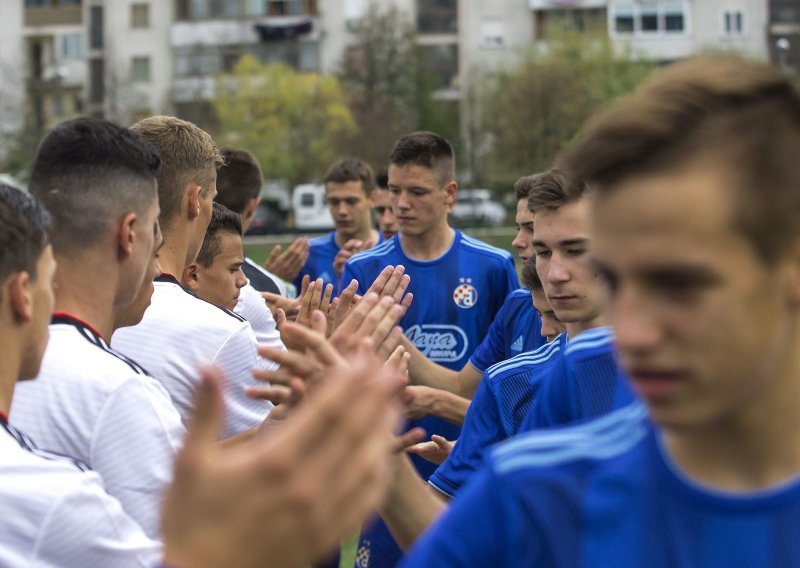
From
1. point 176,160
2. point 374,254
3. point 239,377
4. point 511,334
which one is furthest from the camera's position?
point 374,254

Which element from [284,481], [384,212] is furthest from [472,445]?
[384,212]

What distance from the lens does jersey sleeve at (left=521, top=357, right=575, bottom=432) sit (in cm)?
265

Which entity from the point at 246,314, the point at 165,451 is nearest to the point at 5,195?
the point at 165,451

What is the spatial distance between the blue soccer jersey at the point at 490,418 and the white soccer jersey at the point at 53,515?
133 cm

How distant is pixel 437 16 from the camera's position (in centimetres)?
6731

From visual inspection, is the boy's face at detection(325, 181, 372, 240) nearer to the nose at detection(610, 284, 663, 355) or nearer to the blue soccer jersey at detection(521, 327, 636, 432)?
the blue soccer jersey at detection(521, 327, 636, 432)

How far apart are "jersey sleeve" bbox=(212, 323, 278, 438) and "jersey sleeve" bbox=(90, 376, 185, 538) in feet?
3.65

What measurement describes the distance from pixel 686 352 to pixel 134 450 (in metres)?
1.85

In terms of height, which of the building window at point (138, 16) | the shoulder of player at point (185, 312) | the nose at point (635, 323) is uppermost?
the building window at point (138, 16)

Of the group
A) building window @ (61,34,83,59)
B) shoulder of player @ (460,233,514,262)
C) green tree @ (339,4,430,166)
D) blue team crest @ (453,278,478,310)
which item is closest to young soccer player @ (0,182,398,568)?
blue team crest @ (453,278,478,310)

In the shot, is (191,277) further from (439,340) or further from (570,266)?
(570,266)

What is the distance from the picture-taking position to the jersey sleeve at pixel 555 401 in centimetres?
265

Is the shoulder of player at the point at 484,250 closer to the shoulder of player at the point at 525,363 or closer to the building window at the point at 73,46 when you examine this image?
the shoulder of player at the point at 525,363

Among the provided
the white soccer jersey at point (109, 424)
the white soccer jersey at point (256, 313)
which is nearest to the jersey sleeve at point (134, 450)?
the white soccer jersey at point (109, 424)
